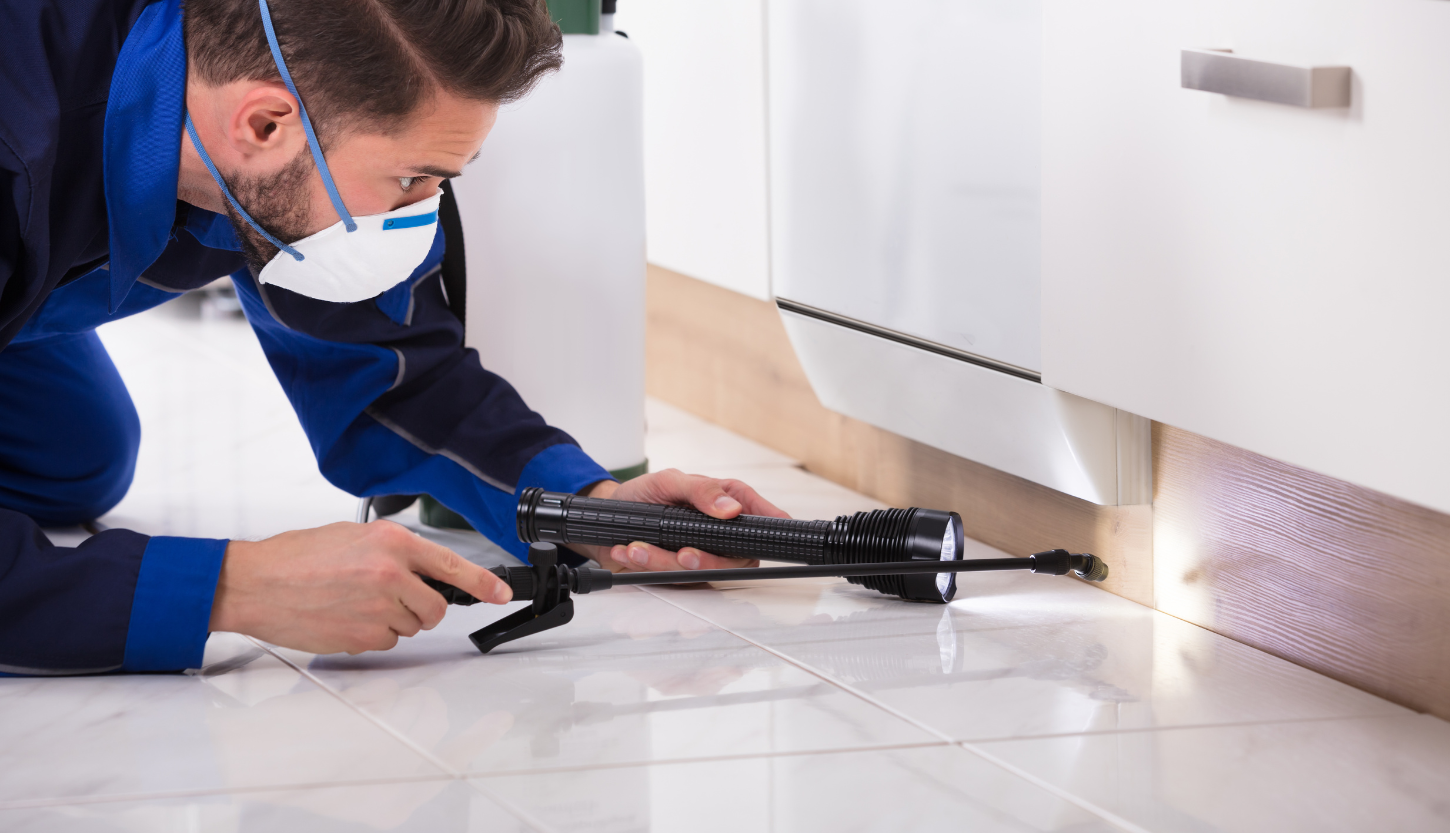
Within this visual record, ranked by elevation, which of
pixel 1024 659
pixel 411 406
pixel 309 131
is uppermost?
pixel 309 131

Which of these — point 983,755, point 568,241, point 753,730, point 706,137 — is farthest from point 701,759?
point 706,137

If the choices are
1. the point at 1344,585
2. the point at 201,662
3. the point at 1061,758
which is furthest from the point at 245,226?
the point at 1344,585

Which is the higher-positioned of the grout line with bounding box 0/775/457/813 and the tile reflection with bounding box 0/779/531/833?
the tile reflection with bounding box 0/779/531/833

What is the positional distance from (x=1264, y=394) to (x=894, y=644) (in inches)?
12.0

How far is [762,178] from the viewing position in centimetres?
136

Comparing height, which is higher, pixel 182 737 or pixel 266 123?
pixel 266 123

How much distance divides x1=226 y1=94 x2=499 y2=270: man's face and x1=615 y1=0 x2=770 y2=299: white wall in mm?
444

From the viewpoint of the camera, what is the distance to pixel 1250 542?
98 cm

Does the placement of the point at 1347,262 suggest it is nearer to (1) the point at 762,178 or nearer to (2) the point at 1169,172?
(2) the point at 1169,172

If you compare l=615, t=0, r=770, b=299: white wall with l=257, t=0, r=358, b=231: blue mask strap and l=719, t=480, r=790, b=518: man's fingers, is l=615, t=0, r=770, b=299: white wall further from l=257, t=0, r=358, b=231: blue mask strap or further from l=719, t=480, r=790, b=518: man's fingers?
l=257, t=0, r=358, b=231: blue mask strap

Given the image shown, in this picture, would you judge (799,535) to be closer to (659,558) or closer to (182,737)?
(659,558)

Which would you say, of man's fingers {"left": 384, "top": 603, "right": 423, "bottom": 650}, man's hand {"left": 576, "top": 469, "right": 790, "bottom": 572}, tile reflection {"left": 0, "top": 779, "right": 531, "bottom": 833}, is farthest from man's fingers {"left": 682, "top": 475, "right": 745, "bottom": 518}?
tile reflection {"left": 0, "top": 779, "right": 531, "bottom": 833}

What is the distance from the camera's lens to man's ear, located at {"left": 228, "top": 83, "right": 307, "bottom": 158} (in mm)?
908

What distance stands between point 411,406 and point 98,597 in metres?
0.34
